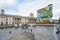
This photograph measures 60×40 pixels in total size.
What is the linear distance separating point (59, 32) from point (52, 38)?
0.68 ft

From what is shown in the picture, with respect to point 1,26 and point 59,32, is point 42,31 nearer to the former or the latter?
point 59,32

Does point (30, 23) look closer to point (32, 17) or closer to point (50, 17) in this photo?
point (32, 17)

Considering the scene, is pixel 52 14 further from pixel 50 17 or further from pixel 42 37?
pixel 42 37

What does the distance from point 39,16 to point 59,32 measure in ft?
1.62

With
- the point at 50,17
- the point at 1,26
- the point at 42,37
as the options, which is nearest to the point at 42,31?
the point at 42,37

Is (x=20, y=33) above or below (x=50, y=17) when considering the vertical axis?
below

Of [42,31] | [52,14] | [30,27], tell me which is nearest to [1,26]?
[30,27]

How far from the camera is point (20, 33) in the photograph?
129 inches

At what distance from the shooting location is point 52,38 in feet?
10.4

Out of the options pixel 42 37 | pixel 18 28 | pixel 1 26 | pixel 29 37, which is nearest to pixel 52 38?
pixel 42 37

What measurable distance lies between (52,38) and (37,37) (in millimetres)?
293

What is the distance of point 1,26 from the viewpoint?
10.6 ft

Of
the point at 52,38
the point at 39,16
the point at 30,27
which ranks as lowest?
the point at 52,38

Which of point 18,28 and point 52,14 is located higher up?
point 52,14
